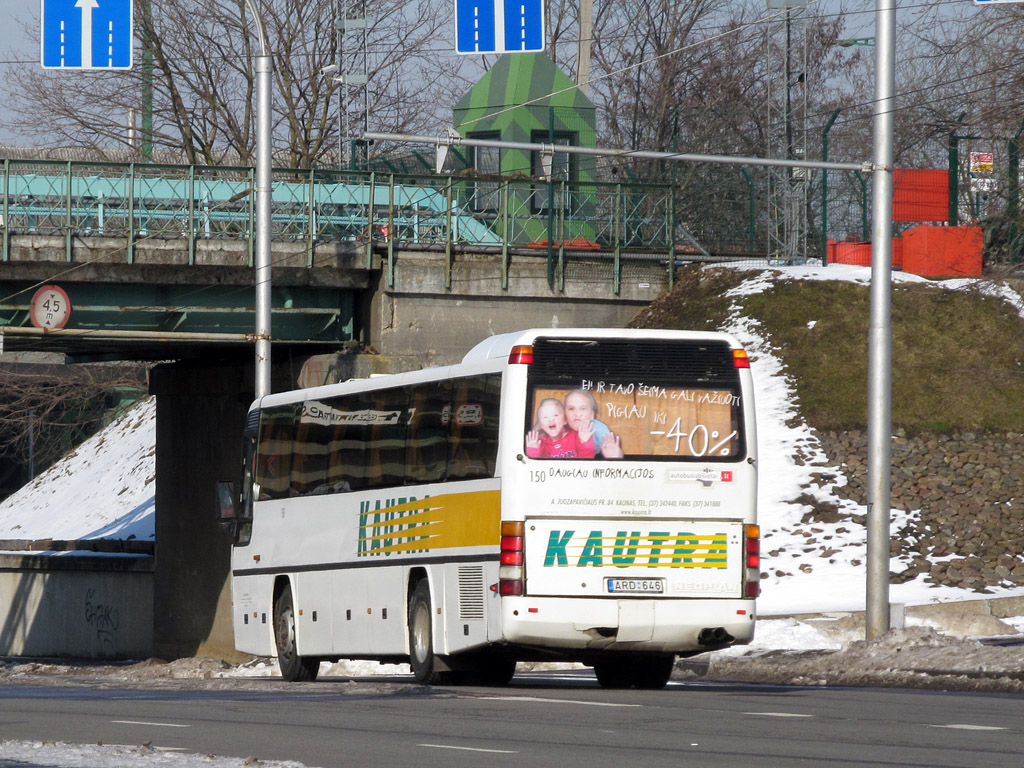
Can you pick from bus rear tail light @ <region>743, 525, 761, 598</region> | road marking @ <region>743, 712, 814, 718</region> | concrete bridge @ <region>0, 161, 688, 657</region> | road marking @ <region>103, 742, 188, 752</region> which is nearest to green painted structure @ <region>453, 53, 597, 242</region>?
concrete bridge @ <region>0, 161, 688, 657</region>

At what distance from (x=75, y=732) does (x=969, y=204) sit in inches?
1109

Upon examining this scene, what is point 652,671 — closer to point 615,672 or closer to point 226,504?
point 615,672

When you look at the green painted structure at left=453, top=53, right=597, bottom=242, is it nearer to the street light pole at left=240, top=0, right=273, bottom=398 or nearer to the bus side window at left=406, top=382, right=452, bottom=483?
the street light pole at left=240, top=0, right=273, bottom=398

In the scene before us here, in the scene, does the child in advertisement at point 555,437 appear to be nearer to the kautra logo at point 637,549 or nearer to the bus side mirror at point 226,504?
the kautra logo at point 637,549

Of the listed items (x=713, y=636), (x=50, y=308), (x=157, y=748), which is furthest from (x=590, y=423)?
(x=50, y=308)

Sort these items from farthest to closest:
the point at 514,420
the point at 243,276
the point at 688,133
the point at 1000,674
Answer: the point at 688,133, the point at 243,276, the point at 1000,674, the point at 514,420

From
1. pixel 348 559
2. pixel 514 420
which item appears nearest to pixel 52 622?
pixel 348 559

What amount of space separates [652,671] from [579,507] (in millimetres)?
2367

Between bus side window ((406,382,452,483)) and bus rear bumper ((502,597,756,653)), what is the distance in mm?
1802

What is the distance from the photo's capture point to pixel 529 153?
140 ft

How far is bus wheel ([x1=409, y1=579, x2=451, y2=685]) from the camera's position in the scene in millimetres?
15688

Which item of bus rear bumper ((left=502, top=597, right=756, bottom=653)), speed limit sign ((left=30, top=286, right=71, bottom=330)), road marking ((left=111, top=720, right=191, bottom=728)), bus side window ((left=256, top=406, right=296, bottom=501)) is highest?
speed limit sign ((left=30, top=286, right=71, bottom=330))

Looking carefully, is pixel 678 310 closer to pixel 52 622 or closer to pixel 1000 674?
pixel 1000 674

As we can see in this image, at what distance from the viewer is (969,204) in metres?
35.4
